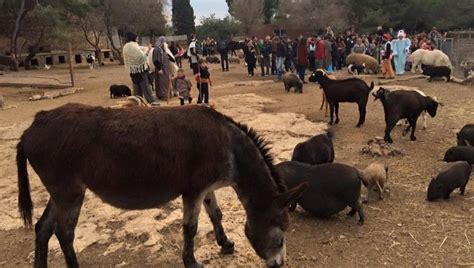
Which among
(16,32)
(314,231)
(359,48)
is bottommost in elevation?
(314,231)

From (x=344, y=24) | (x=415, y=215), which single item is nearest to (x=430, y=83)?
(x=415, y=215)

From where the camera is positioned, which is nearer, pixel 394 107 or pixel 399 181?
pixel 399 181

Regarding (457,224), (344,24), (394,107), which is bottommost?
(457,224)

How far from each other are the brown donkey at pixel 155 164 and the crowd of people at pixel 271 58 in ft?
25.6

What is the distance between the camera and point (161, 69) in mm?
13383

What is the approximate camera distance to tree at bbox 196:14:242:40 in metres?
51.7

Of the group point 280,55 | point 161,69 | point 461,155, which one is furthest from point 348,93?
point 280,55

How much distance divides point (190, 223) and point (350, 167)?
88.6 inches

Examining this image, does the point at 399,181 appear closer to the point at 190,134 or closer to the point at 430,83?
the point at 190,134

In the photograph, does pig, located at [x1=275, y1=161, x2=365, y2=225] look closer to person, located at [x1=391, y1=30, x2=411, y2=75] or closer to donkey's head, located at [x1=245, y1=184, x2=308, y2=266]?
donkey's head, located at [x1=245, y1=184, x2=308, y2=266]

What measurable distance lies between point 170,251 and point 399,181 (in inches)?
143

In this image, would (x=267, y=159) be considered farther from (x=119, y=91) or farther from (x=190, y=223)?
(x=119, y=91)

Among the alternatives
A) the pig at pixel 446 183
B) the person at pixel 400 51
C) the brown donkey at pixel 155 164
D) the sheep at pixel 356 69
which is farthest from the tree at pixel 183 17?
the brown donkey at pixel 155 164

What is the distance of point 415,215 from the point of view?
5.29 meters
